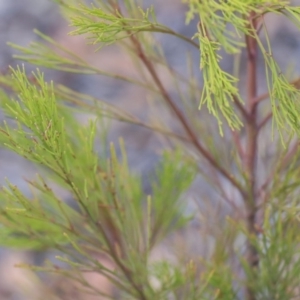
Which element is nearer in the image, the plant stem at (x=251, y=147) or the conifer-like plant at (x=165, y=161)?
the conifer-like plant at (x=165, y=161)

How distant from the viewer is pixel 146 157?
139 centimetres

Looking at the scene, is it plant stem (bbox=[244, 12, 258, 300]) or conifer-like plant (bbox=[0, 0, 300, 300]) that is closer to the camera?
conifer-like plant (bbox=[0, 0, 300, 300])

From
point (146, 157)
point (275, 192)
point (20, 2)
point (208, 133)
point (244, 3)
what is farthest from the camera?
point (20, 2)

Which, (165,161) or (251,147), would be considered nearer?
(251,147)

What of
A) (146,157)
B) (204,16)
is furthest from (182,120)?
(146,157)

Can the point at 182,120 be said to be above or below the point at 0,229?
above

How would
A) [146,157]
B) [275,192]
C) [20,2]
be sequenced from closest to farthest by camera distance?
1. [275,192]
2. [146,157]
3. [20,2]

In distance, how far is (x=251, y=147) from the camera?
0.54m

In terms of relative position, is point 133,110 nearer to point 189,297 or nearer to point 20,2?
point 20,2

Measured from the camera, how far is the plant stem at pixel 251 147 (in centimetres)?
51

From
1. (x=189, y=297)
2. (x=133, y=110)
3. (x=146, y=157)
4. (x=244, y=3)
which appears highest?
(x=133, y=110)

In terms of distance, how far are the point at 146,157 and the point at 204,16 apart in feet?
3.47

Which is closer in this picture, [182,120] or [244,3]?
[244,3]

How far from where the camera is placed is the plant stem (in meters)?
A: 0.51
